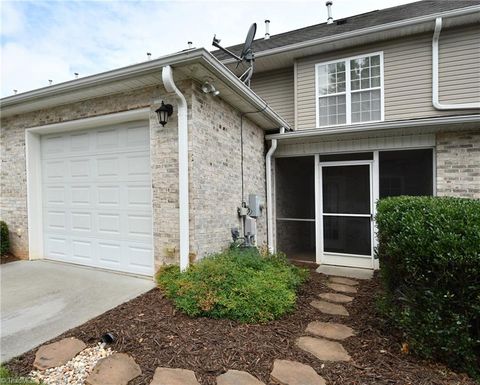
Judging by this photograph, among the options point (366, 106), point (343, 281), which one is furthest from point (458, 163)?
point (343, 281)

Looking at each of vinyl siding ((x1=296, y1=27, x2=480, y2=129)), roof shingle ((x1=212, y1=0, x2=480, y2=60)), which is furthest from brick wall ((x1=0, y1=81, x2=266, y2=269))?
vinyl siding ((x1=296, y1=27, x2=480, y2=129))

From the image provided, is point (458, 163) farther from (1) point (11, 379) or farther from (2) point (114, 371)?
(1) point (11, 379)

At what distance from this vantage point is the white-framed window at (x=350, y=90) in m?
6.51

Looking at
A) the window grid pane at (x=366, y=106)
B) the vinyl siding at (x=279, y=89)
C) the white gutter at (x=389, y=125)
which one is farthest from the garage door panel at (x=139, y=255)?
the window grid pane at (x=366, y=106)

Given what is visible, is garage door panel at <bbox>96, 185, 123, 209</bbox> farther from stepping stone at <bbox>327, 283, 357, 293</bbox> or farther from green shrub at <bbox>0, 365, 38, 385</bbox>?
stepping stone at <bbox>327, 283, 357, 293</bbox>

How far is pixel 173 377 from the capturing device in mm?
2215

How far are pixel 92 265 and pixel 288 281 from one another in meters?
3.56

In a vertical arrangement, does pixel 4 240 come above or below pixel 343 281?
above

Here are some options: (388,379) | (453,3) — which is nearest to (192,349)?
(388,379)

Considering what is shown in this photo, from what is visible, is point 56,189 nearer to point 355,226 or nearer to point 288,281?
point 288,281

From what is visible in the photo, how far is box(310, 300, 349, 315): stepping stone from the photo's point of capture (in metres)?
3.60

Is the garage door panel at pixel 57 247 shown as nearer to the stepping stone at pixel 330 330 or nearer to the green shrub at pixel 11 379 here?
the green shrub at pixel 11 379

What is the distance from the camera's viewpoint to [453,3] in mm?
6309

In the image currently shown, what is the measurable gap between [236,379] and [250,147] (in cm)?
443
